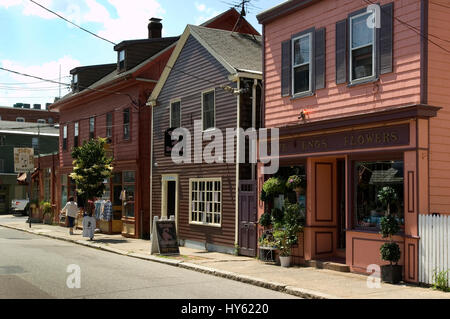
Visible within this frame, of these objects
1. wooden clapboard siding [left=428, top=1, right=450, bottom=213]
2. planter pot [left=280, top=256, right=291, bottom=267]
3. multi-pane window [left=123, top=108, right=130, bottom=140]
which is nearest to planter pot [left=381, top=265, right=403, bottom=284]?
wooden clapboard siding [left=428, top=1, right=450, bottom=213]

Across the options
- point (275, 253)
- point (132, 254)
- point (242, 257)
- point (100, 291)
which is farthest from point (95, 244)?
point (100, 291)

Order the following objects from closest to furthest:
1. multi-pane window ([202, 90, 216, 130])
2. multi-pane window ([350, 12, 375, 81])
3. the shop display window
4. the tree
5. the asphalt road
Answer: the asphalt road
the shop display window
multi-pane window ([350, 12, 375, 81])
multi-pane window ([202, 90, 216, 130])
the tree

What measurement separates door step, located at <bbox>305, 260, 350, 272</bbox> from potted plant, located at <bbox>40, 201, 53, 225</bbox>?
24230 millimetres

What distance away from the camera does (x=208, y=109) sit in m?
19.1

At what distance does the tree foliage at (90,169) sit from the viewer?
22.8 metres

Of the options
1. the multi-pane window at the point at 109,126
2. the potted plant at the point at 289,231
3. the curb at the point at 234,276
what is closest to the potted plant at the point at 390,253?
the curb at the point at 234,276

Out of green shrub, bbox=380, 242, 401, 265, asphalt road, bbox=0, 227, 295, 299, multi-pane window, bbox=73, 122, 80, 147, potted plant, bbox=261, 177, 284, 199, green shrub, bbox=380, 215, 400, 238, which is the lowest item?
asphalt road, bbox=0, 227, 295, 299

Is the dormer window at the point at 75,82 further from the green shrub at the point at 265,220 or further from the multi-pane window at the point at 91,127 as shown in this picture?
the green shrub at the point at 265,220

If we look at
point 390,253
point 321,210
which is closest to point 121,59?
point 321,210

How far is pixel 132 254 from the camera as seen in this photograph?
58.1 feet

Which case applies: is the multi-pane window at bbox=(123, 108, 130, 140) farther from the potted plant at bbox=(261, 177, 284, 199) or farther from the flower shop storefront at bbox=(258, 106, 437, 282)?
the potted plant at bbox=(261, 177, 284, 199)

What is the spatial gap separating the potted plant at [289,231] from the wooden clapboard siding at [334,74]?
→ 7.80 ft

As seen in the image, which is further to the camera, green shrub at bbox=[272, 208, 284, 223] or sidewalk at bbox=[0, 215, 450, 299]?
green shrub at bbox=[272, 208, 284, 223]

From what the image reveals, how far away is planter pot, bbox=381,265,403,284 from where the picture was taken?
11.3 m
